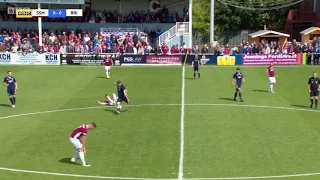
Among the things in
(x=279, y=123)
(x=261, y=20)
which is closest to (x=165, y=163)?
(x=279, y=123)

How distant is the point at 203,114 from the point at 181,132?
4.25 metres

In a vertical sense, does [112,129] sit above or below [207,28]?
below

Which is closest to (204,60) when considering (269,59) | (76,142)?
(269,59)

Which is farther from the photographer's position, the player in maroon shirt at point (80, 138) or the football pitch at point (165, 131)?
the football pitch at point (165, 131)

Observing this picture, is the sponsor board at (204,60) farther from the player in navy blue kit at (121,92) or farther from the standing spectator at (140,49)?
the player in navy blue kit at (121,92)

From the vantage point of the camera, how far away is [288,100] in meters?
31.9

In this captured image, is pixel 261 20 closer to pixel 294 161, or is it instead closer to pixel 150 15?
pixel 150 15

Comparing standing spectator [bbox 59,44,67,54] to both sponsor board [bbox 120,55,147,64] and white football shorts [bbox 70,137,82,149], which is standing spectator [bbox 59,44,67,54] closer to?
sponsor board [bbox 120,55,147,64]

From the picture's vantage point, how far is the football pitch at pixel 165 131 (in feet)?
60.5

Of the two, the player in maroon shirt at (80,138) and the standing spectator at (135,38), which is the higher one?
the standing spectator at (135,38)

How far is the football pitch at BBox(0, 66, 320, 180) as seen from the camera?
18438 millimetres

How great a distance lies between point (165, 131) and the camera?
78.4 ft
